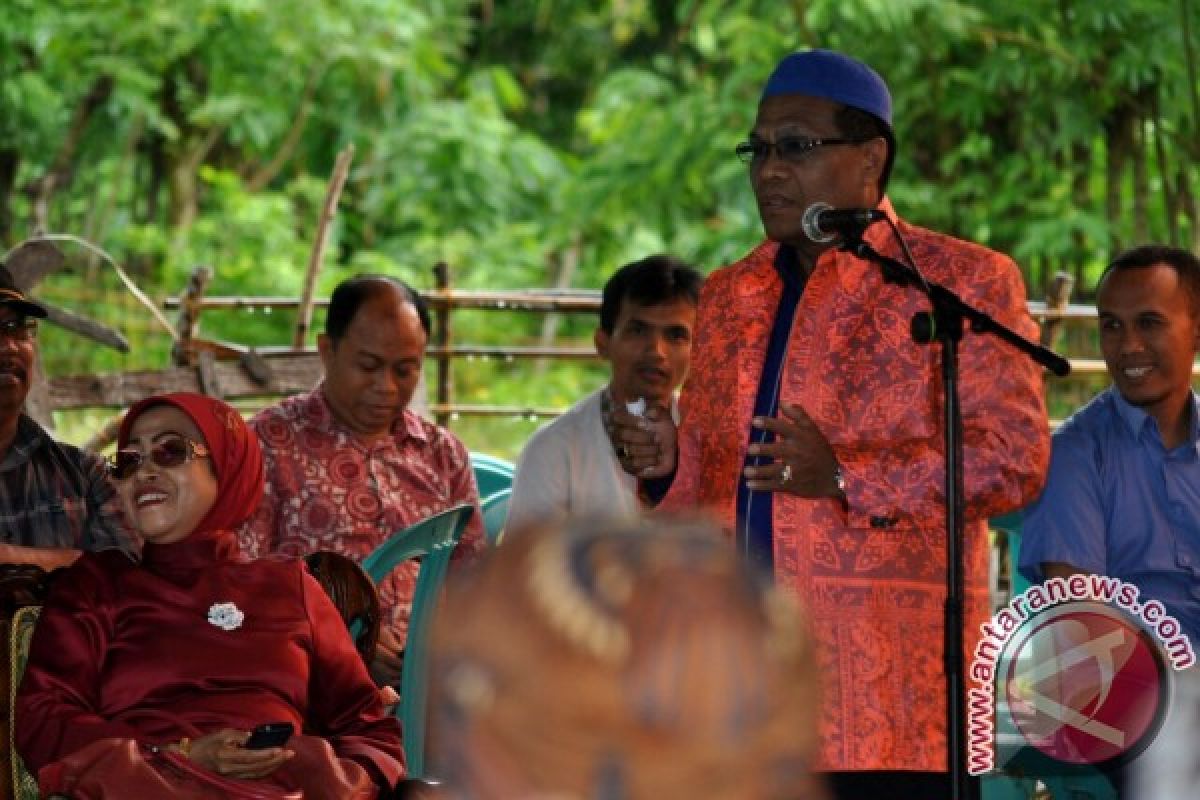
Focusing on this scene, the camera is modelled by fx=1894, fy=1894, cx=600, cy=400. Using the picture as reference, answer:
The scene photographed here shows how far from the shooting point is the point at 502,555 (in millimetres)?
797

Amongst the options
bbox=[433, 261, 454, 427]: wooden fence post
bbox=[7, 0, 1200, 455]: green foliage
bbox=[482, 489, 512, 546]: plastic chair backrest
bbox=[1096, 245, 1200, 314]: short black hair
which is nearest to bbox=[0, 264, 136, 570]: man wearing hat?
bbox=[482, 489, 512, 546]: plastic chair backrest

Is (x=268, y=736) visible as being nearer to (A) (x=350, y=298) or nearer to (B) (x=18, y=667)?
(B) (x=18, y=667)

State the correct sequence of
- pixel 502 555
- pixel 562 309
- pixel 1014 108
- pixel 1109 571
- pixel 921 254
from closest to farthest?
pixel 502 555 < pixel 921 254 < pixel 1109 571 < pixel 562 309 < pixel 1014 108

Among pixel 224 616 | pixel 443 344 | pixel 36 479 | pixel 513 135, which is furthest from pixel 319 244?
pixel 513 135

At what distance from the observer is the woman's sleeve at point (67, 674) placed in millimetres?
2910

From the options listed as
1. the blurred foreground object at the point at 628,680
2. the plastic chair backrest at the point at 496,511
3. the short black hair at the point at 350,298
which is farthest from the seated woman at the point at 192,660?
the blurred foreground object at the point at 628,680

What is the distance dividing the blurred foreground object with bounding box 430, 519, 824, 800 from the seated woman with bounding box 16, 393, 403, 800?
2.22m

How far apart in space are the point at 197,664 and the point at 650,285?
1.57 meters

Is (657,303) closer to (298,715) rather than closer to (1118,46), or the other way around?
(298,715)

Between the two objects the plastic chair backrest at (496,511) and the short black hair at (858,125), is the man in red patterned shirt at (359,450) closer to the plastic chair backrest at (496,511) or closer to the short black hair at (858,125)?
the plastic chair backrest at (496,511)

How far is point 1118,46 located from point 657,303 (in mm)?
6323

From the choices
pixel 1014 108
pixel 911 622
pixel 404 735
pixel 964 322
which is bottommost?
pixel 404 735

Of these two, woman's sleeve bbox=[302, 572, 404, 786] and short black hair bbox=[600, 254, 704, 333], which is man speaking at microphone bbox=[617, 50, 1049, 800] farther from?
short black hair bbox=[600, 254, 704, 333]

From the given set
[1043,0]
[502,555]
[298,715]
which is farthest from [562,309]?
[502,555]
